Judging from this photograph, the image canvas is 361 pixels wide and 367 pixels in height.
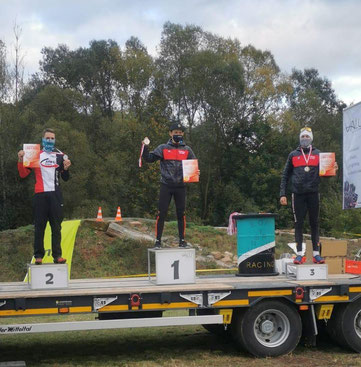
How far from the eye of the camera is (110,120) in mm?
39656

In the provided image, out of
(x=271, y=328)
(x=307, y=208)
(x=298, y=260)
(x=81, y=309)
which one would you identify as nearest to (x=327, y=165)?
(x=307, y=208)

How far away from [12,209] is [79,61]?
15151mm

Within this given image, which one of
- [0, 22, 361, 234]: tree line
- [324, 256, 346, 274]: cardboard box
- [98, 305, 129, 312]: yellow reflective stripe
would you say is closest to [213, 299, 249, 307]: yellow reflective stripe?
[98, 305, 129, 312]: yellow reflective stripe

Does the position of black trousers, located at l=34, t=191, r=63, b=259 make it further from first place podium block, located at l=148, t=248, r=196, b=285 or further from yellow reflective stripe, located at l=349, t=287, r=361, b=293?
yellow reflective stripe, located at l=349, t=287, r=361, b=293

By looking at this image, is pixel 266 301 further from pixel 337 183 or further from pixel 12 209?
pixel 337 183

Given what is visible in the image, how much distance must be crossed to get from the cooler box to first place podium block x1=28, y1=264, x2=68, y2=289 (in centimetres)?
267

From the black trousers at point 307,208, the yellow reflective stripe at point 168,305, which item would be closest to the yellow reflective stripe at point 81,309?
the yellow reflective stripe at point 168,305

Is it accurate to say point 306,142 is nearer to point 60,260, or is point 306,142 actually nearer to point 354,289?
point 354,289

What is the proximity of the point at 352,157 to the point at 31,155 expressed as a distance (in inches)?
203

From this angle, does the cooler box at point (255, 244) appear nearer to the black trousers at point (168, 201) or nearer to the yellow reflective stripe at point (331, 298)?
the black trousers at point (168, 201)

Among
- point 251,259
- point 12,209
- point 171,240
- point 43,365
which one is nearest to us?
point 43,365

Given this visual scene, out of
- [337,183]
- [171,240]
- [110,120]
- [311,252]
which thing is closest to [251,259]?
[311,252]

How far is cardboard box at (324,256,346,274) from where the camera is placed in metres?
→ 8.74

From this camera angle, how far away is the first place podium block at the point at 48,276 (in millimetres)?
6789
